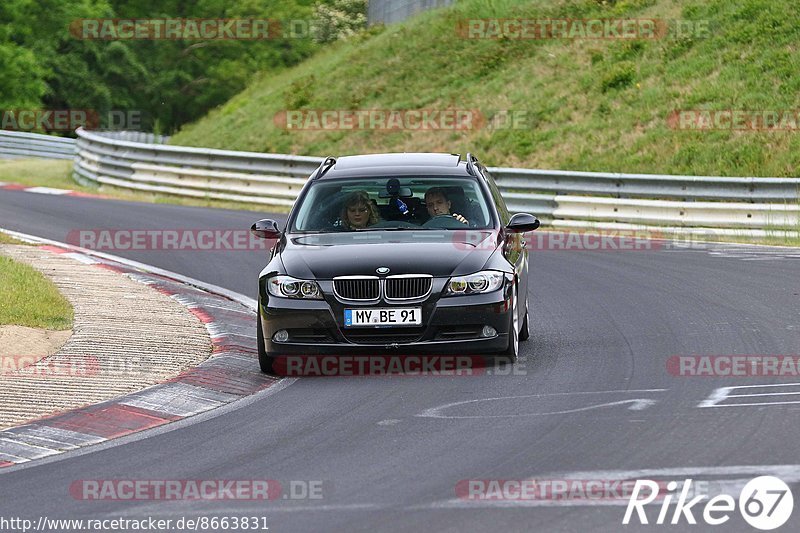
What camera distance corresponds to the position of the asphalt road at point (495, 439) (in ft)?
21.8

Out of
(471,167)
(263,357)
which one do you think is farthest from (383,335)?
(471,167)

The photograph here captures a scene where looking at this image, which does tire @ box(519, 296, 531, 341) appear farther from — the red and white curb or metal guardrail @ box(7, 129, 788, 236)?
metal guardrail @ box(7, 129, 788, 236)

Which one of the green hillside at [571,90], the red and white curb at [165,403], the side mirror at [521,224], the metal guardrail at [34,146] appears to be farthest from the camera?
Result: the metal guardrail at [34,146]

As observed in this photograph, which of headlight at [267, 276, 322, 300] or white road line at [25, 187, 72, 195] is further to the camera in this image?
white road line at [25, 187, 72, 195]

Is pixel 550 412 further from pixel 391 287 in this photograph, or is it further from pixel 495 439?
pixel 391 287

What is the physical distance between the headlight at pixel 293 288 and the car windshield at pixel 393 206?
973 millimetres

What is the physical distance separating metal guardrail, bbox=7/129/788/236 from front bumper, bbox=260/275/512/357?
1162 cm

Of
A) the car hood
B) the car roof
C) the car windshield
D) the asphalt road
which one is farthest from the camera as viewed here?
the car roof

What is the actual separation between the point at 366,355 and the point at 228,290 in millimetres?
5469

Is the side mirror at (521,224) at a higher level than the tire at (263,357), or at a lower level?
higher

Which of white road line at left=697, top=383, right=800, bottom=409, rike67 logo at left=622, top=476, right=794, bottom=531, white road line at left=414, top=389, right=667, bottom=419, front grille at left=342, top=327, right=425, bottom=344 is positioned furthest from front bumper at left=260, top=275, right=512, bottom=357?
rike67 logo at left=622, top=476, right=794, bottom=531

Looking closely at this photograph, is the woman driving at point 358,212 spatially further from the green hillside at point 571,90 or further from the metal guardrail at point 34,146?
the metal guardrail at point 34,146

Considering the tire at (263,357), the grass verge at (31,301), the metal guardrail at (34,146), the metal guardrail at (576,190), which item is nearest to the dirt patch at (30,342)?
the grass verge at (31,301)

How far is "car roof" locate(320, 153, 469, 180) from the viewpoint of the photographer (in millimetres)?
12055
